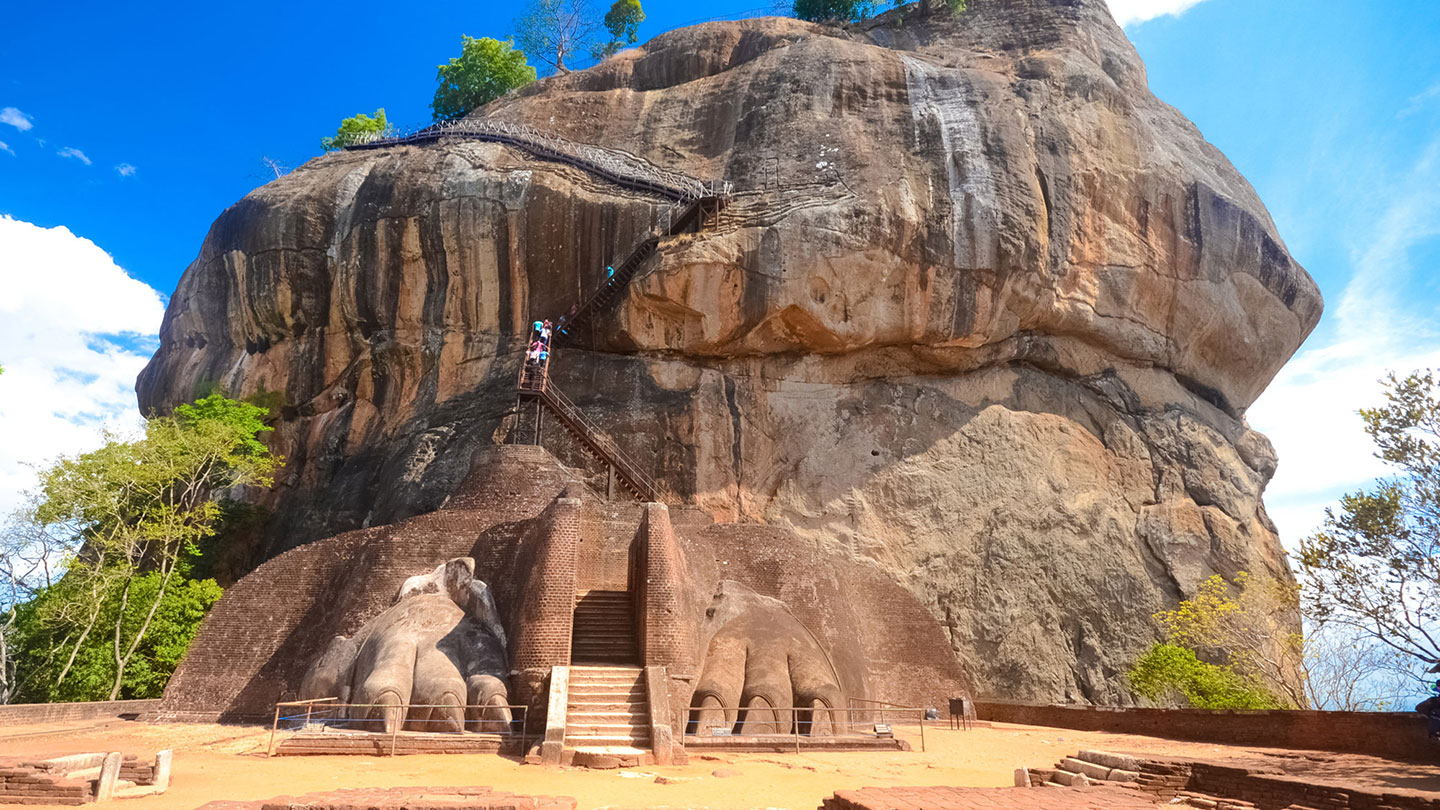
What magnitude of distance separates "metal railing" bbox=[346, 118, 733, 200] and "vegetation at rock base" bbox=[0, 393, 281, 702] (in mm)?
12057

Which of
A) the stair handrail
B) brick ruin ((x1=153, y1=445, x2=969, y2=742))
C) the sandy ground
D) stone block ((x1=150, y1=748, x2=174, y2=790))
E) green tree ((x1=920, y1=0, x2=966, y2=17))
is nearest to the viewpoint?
the sandy ground

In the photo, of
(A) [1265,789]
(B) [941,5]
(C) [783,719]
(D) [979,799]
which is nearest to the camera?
(D) [979,799]

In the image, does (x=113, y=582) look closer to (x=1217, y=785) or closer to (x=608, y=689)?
(x=608, y=689)

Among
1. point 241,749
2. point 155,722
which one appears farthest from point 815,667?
point 155,722

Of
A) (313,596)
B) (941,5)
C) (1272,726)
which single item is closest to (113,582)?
(313,596)

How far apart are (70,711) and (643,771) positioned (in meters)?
13.2

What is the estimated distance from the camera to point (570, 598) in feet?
41.1

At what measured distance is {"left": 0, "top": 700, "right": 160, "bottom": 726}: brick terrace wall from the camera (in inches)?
623

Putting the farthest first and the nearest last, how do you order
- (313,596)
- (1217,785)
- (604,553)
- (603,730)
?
(313,596), (604,553), (603,730), (1217,785)

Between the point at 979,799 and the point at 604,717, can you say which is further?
Answer: the point at 604,717

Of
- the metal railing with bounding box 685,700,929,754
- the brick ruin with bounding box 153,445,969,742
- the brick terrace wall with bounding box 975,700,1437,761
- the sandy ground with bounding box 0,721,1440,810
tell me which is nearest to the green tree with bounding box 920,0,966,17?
the brick ruin with bounding box 153,445,969,742

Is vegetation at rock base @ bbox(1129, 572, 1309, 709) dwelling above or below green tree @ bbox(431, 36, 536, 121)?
below

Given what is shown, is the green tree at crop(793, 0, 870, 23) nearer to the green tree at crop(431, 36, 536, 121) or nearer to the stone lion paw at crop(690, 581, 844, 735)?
the green tree at crop(431, 36, 536, 121)

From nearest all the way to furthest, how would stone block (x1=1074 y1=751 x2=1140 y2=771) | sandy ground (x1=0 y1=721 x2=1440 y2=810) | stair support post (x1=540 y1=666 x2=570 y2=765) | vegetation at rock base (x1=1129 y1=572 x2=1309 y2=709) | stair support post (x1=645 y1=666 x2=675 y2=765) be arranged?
sandy ground (x1=0 y1=721 x2=1440 y2=810), stone block (x1=1074 y1=751 x2=1140 y2=771), stair support post (x1=540 y1=666 x2=570 y2=765), stair support post (x1=645 y1=666 x2=675 y2=765), vegetation at rock base (x1=1129 y1=572 x2=1309 y2=709)
